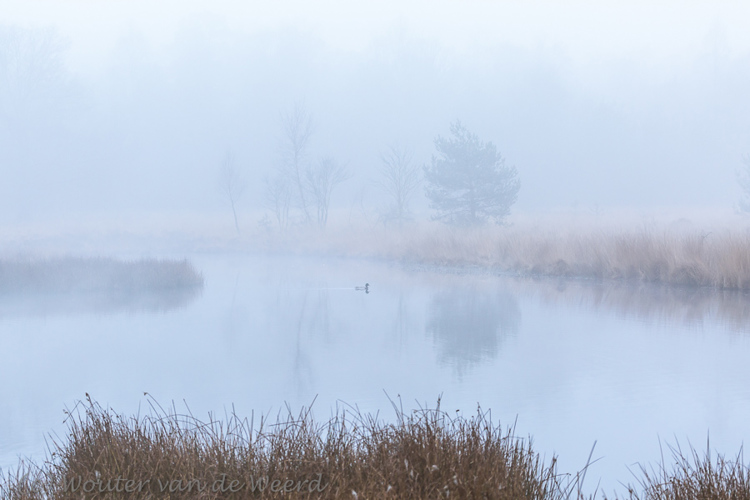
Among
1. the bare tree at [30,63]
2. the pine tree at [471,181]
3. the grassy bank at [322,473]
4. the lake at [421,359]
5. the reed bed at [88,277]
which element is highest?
the bare tree at [30,63]

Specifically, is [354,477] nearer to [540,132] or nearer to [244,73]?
[540,132]

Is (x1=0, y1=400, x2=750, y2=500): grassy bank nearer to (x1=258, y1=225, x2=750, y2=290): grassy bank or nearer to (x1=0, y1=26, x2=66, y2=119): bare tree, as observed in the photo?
(x1=258, y1=225, x2=750, y2=290): grassy bank

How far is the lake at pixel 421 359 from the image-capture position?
4.98 metres

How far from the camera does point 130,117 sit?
228 feet

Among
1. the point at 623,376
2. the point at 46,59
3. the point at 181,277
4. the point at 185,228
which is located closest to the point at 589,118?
the point at 185,228

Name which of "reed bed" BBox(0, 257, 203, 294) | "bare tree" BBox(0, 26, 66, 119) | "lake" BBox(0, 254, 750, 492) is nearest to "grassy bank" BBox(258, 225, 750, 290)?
"lake" BBox(0, 254, 750, 492)

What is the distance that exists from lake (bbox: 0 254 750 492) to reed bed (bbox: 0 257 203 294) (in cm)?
67

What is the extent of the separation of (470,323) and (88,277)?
7.55 metres

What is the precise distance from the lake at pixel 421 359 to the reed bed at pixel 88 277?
665 mm

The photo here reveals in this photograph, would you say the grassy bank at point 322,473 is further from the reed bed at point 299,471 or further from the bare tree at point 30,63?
the bare tree at point 30,63

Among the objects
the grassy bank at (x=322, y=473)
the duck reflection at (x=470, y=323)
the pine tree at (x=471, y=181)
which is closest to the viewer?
the grassy bank at (x=322, y=473)

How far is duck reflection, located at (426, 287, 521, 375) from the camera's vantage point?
297 inches

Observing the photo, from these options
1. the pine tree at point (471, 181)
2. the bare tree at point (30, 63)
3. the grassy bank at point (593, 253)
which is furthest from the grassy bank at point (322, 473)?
the bare tree at point (30, 63)

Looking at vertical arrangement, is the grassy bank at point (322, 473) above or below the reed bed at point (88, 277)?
below
